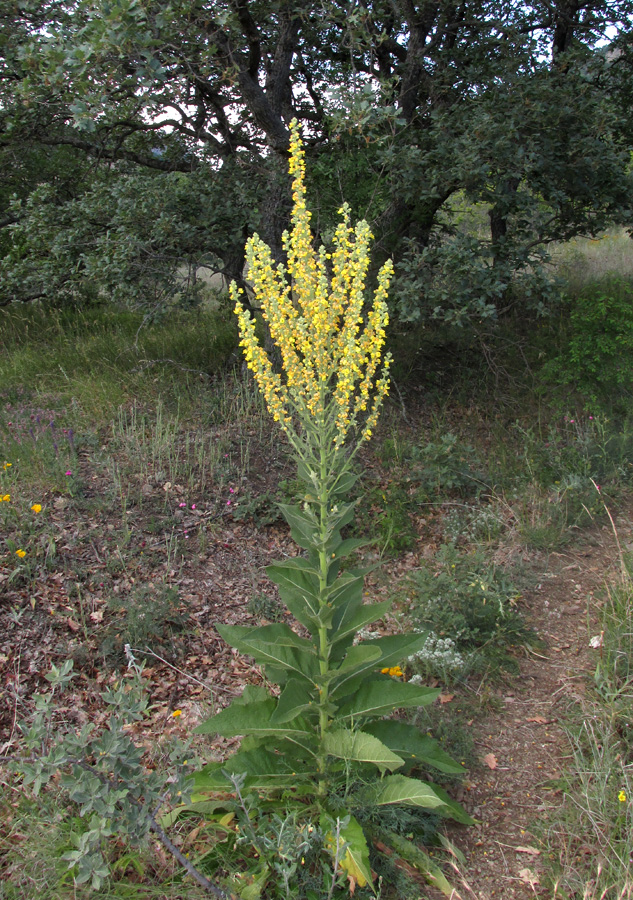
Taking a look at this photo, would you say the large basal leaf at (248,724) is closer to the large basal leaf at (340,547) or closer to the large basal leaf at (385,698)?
the large basal leaf at (385,698)

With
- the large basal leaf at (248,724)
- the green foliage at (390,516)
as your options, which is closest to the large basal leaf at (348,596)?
the large basal leaf at (248,724)

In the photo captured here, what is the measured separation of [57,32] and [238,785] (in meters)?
4.44

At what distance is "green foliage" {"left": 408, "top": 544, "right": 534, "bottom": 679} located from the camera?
331 centimetres

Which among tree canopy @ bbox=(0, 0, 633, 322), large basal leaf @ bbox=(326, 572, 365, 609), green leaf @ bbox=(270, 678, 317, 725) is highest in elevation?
tree canopy @ bbox=(0, 0, 633, 322)

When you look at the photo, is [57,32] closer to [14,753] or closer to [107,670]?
[107,670]

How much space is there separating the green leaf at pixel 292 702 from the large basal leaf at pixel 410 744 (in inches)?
11.7

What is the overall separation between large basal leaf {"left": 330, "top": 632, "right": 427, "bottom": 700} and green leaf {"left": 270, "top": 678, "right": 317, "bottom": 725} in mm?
126

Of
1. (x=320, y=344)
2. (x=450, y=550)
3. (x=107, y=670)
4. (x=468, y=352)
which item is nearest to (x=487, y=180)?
(x=468, y=352)

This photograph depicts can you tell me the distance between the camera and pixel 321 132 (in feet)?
22.3


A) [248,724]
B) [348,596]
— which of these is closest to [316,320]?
[348,596]

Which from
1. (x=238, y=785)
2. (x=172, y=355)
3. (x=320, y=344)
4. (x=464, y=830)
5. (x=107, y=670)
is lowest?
(x=464, y=830)

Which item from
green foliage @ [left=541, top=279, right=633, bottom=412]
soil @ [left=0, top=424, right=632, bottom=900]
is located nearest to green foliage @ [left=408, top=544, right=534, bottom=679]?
soil @ [left=0, top=424, right=632, bottom=900]

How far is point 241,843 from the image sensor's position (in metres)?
2.14

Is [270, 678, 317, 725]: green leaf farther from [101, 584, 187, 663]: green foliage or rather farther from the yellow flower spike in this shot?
[101, 584, 187, 663]: green foliage
